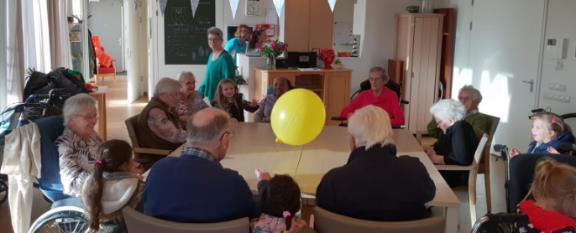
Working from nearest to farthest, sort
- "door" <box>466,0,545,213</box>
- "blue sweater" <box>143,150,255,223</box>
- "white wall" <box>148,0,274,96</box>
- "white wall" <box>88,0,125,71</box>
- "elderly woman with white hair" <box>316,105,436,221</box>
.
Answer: "blue sweater" <box>143,150,255,223</box> → "elderly woman with white hair" <box>316,105,436,221</box> → "door" <box>466,0,545,213</box> → "white wall" <box>148,0,274,96</box> → "white wall" <box>88,0,125,71</box>

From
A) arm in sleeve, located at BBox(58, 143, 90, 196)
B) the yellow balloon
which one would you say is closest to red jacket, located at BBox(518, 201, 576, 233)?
the yellow balloon

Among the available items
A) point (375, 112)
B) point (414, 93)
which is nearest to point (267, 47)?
point (414, 93)

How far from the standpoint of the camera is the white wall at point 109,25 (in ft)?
51.7

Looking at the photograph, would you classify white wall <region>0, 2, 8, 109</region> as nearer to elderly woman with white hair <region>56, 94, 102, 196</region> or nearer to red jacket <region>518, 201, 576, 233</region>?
elderly woman with white hair <region>56, 94, 102, 196</region>

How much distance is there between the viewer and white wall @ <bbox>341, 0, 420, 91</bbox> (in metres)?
8.09

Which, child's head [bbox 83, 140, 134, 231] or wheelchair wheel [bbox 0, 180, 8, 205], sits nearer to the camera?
child's head [bbox 83, 140, 134, 231]

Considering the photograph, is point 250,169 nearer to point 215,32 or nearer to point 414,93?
point 215,32

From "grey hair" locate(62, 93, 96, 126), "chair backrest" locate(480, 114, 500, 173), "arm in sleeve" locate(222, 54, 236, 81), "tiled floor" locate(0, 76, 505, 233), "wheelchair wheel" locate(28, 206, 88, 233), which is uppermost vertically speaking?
"arm in sleeve" locate(222, 54, 236, 81)

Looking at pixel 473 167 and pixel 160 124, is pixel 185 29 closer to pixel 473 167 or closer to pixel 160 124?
pixel 160 124

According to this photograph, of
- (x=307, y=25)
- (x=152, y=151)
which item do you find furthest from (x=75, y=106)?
(x=307, y=25)

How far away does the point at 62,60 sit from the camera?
6.69 m

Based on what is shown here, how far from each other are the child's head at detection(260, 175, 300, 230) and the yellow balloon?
3.23 feet

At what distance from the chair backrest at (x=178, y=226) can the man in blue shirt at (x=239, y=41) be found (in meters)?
5.92

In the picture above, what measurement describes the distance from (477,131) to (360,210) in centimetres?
207
